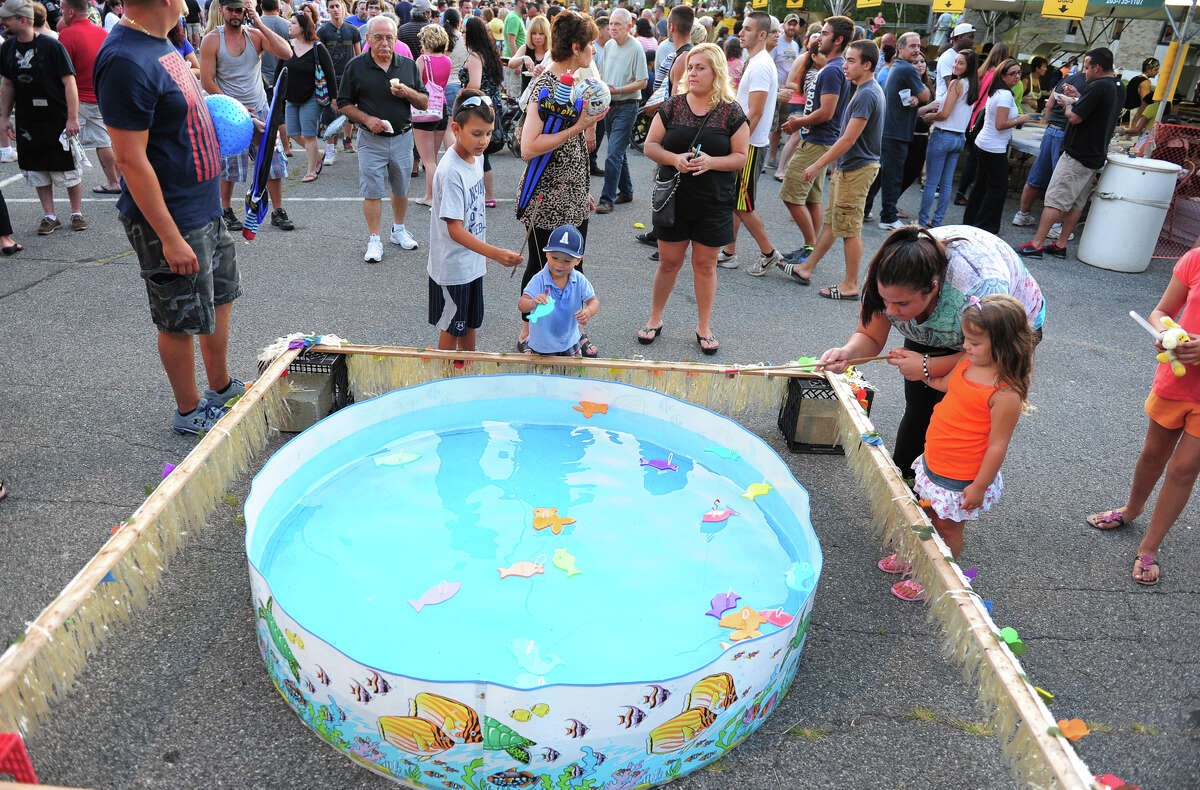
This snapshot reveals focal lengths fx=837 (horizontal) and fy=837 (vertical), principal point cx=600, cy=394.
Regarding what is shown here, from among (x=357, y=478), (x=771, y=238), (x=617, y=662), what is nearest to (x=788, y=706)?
(x=617, y=662)

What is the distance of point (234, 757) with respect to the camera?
234cm

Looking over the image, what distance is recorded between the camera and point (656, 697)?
2131mm

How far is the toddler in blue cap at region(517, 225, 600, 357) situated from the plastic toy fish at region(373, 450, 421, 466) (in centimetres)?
79

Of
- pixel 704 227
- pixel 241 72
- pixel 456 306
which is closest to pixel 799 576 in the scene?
pixel 456 306

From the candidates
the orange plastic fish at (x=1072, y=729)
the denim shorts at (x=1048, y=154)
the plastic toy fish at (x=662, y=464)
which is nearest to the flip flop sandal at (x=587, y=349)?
the plastic toy fish at (x=662, y=464)

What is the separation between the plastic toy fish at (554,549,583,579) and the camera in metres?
3.02

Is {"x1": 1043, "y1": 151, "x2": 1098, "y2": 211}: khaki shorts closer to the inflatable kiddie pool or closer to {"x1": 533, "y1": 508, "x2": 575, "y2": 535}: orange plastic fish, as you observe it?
the inflatable kiddie pool

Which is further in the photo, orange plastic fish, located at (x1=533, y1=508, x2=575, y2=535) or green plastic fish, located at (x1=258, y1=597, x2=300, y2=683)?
orange plastic fish, located at (x1=533, y1=508, x2=575, y2=535)

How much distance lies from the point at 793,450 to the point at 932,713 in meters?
1.66

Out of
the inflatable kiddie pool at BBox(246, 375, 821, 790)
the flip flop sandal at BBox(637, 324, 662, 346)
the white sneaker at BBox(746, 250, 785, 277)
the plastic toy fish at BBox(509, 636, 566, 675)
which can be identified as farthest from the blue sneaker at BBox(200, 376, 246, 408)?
the white sneaker at BBox(746, 250, 785, 277)

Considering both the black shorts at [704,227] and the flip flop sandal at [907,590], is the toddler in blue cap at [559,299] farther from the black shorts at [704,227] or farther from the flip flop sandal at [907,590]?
the flip flop sandal at [907,590]

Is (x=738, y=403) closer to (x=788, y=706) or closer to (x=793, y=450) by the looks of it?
(x=793, y=450)

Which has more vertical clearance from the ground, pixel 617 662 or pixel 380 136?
pixel 380 136

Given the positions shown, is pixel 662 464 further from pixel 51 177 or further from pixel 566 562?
pixel 51 177
